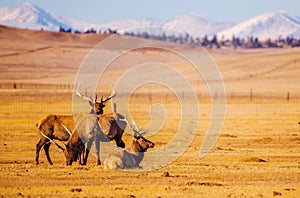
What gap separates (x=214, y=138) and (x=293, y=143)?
3.38m

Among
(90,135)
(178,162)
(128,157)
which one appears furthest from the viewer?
(178,162)

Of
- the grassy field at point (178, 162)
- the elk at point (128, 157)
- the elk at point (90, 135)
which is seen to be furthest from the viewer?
the elk at point (90, 135)

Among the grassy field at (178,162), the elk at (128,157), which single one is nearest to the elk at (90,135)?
the grassy field at (178,162)

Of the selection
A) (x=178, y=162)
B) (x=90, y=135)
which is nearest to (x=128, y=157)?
(x=90, y=135)

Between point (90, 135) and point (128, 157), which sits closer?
point (128, 157)

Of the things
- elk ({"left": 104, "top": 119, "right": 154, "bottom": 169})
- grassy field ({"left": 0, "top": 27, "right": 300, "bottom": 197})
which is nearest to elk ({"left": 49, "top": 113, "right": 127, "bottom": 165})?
grassy field ({"left": 0, "top": 27, "right": 300, "bottom": 197})

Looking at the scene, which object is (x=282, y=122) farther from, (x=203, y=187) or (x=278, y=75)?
(x=278, y=75)

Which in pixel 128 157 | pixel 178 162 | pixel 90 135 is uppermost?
pixel 90 135

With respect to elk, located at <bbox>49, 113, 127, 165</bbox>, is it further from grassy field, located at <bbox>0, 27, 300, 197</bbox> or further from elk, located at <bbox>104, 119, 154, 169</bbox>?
elk, located at <bbox>104, 119, 154, 169</bbox>

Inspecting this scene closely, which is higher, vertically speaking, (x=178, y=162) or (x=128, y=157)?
(x=128, y=157)

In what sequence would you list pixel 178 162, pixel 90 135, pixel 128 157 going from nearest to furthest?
pixel 128 157 < pixel 90 135 < pixel 178 162

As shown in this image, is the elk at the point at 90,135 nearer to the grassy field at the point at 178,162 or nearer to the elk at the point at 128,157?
the grassy field at the point at 178,162

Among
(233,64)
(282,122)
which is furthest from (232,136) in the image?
(233,64)

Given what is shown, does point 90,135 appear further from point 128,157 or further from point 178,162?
point 178,162
